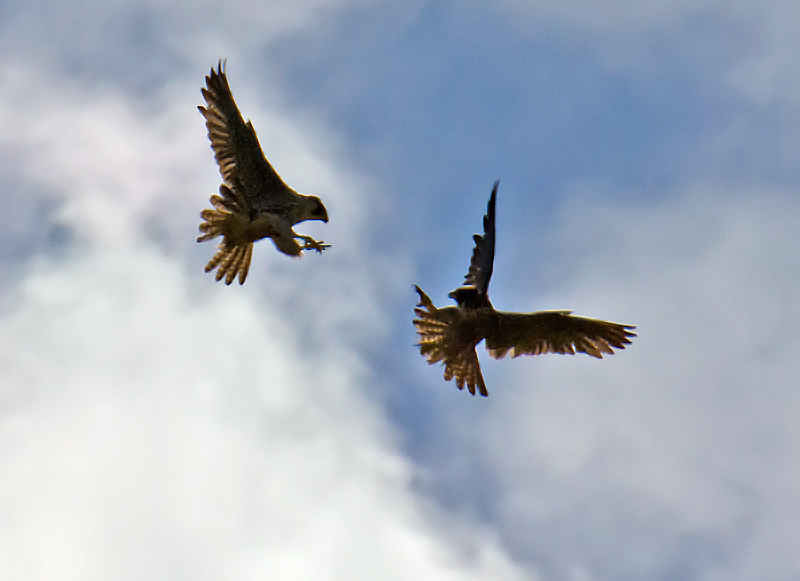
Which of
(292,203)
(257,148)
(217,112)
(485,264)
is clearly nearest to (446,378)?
(485,264)

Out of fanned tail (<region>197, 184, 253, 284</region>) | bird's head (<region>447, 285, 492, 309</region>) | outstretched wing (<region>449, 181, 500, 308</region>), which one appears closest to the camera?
outstretched wing (<region>449, 181, 500, 308</region>)

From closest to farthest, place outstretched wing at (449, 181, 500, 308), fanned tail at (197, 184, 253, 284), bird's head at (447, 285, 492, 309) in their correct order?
1. outstretched wing at (449, 181, 500, 308)
2. bird's head at (447, 285, 492, 309)
3. fanned tail at (197, 184, 253, 284)

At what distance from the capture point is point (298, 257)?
10.8m

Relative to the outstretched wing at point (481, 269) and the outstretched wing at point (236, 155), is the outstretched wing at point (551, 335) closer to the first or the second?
the outstretched wing at point (481, 269)

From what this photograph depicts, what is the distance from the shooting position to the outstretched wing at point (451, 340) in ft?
A: 34.6

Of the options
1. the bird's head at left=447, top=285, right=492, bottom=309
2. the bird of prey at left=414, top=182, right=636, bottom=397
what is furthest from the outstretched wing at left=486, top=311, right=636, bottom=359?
the bird's head at left=447, top=285, right=492, bottom=309

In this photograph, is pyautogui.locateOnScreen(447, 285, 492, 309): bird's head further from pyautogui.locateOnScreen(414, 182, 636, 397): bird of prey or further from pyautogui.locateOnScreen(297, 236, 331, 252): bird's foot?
pyautogui.locateOnScreen(297, 236, 331, 252): bird's foot

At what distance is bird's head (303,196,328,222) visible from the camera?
1129 centimetres

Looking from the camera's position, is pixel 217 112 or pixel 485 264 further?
pixel 217 112

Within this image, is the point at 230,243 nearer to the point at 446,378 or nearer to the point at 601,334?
the point at 446,378

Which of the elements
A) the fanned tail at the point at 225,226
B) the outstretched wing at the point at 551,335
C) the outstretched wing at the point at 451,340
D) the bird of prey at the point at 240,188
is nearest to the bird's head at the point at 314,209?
the bird of prey at the point at 240,188

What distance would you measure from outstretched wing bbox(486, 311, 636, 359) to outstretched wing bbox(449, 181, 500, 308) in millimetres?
501

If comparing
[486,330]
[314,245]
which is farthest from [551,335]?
[314,245]

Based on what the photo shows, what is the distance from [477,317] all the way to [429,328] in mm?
614
